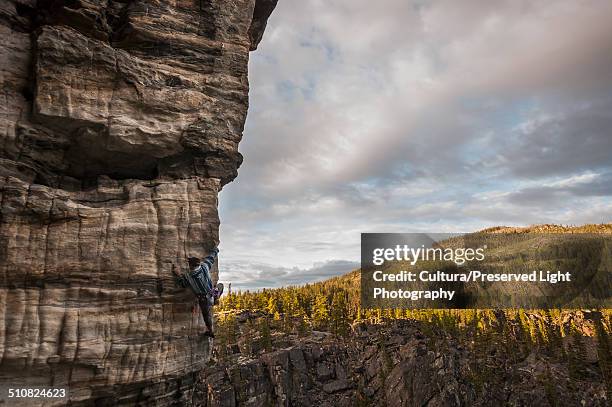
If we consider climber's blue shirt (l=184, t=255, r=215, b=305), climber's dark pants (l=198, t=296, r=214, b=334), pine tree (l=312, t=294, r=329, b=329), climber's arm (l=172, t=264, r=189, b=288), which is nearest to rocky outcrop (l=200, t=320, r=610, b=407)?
pine tree (l=312, t=294, r=329, b=329)

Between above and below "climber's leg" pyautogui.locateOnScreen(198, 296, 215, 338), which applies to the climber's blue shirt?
above

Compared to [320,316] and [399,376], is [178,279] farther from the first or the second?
[320,316]

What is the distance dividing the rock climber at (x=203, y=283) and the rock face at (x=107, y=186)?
39cm

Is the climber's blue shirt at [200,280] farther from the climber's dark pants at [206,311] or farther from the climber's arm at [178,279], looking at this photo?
the climber's dark pants at [206,311]

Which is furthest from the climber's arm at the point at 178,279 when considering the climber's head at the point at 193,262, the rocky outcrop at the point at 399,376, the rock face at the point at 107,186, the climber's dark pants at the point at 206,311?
the rocky outcrop at the point at 399,376

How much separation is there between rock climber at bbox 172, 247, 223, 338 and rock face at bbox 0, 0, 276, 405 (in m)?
0.39

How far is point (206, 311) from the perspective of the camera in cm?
1584

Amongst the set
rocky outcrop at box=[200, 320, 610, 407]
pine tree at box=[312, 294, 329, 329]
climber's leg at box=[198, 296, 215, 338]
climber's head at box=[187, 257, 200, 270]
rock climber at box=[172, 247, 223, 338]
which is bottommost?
rocky outcrop at box=[200, 320, 610, 407]

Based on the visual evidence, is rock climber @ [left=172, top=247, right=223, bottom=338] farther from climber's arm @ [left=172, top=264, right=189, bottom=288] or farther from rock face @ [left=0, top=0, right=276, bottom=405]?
rock face @ [left=0, top=0, right=276, bottom=405]

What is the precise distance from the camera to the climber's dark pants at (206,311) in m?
15.6

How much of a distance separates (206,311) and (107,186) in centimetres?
626

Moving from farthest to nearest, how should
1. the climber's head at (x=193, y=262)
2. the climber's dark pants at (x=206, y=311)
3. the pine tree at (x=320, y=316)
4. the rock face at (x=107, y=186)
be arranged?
the pine tree at (x=320, y=316), the climber's dark pants at (x=206, y=311), the climber's head at (x=193, y=262), the rock face at (x=107, y=186)

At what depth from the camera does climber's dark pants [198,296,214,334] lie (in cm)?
1558

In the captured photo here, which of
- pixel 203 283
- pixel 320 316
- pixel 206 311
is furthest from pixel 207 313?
pixel 320 316
